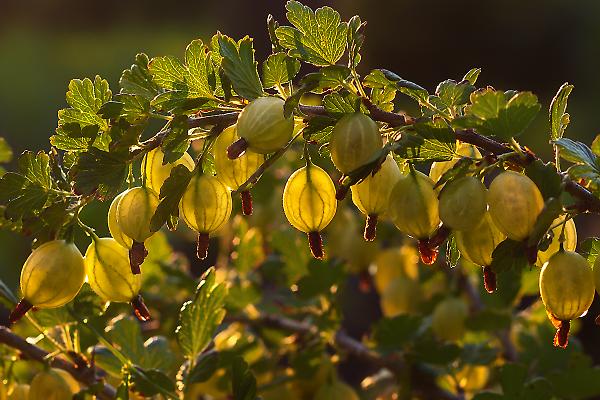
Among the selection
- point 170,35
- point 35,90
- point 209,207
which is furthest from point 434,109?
point 170,35

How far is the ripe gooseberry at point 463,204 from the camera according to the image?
0.47m

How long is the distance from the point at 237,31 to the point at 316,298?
702cm

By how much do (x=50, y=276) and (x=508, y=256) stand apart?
1.01 feet

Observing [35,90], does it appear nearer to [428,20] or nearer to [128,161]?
[428,20]

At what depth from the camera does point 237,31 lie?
25.6 feet

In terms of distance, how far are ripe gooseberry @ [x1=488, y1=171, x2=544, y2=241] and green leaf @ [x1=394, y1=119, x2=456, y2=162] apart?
5 centimetres

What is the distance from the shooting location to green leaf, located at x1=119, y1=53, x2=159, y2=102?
1.80 feet

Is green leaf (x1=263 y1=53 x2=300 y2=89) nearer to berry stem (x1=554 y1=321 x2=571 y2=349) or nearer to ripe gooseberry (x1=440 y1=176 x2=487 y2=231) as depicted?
ripe gooseberry (x1=440 y1=176 x2=487 y2=231)

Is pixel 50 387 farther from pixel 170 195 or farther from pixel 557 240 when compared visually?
pixel 557 240

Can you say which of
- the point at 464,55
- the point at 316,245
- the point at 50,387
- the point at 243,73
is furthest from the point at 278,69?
the point at 464,55

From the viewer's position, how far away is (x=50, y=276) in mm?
527

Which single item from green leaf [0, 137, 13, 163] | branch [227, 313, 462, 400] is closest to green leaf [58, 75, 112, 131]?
green leaf [0, 137, 13, 163]

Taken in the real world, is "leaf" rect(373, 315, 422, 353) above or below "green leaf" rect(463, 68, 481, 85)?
below

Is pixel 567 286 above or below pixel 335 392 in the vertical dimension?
above
